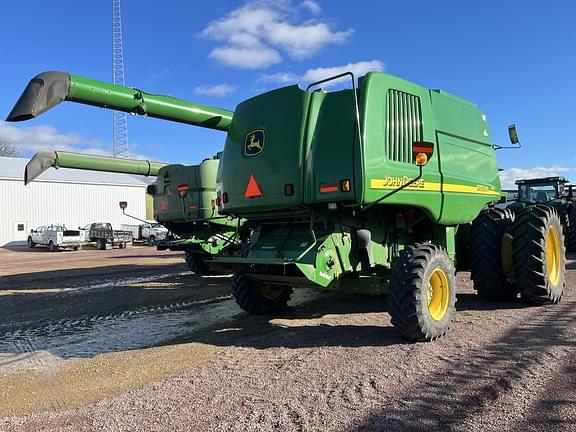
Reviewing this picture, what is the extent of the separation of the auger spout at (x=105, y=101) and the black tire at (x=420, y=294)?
6.49 metres

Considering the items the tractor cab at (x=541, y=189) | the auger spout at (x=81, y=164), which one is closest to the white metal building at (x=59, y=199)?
the auger spout at (x=81, y=164)

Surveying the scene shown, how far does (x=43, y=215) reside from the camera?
125ft

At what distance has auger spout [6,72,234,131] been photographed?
8.62 m

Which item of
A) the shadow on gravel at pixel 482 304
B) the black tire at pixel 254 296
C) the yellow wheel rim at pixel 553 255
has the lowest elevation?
the shadow on gravel at pixel 482 304

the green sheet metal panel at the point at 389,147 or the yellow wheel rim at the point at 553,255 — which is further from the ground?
the green sheet metal panel at the point at 389,147

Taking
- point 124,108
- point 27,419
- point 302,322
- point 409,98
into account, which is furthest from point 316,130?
point 124,108

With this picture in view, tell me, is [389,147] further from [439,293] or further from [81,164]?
[81,164]

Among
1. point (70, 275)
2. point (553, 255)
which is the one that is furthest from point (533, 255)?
point (70, 275)

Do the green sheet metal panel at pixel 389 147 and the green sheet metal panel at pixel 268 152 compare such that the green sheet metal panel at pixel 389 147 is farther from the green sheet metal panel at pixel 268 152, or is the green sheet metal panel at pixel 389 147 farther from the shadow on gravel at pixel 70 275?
the shadow on gravel at pixel 70 275

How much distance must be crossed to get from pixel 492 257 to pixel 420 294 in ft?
9.12

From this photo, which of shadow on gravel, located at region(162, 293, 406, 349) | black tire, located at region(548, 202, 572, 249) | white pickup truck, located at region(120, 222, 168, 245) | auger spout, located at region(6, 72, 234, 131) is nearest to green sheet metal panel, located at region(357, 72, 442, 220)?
shadow on gravel, located at region(162, 293, 406, 349)

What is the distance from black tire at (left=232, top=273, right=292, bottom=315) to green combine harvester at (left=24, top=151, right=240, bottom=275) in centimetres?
512

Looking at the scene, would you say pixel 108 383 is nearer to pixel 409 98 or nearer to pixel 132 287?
pixel 409 98

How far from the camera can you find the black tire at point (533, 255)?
24.5ft
